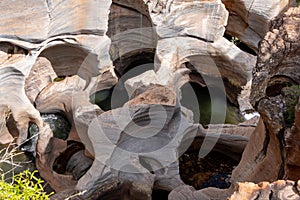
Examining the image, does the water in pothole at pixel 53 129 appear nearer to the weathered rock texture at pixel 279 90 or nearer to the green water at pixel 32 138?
the green water at pixel 32 138

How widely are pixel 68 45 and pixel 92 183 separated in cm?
370

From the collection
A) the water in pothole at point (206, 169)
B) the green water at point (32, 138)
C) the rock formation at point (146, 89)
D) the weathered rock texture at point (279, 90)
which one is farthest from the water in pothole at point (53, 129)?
the weathered rock texture at point (279, 90)

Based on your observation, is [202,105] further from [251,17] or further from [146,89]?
[146,89]

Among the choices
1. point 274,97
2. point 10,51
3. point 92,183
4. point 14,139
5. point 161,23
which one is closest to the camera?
point 274,97

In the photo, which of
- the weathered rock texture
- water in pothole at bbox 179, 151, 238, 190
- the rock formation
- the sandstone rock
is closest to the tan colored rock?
the rock formation

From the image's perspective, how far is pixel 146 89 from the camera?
25.5 feet

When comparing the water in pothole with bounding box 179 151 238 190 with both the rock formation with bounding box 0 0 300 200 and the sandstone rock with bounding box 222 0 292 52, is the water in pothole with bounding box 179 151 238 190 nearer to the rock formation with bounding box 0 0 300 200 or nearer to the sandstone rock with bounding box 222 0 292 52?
the rock formation with bounding box 0 0 300 200

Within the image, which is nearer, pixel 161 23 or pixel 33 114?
pixel 33 114

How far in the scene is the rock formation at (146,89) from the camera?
434 cm

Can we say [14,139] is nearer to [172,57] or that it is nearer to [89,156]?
[89,156]

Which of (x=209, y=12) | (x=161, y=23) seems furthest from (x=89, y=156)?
(x=209, y=12)

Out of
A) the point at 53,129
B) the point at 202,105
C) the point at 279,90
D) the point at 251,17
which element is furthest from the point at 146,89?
the point at 251,17

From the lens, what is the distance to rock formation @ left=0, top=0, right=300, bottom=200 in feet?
14.2

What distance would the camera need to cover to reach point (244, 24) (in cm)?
1085
